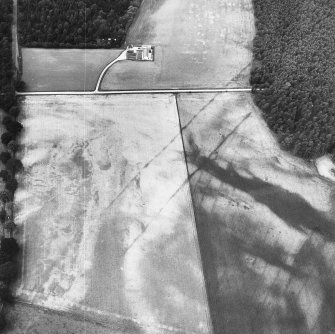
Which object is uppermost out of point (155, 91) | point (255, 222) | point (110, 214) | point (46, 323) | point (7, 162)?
point (155, 91)

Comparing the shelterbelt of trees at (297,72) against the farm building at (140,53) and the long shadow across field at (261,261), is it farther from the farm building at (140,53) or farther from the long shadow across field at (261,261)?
the farm building at (140,53)

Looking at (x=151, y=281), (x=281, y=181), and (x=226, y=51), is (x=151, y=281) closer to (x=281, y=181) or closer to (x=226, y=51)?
(x=281, y=181)

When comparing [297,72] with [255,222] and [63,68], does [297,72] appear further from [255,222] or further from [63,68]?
[63,68]

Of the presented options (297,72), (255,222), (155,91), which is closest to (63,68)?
(155,91)

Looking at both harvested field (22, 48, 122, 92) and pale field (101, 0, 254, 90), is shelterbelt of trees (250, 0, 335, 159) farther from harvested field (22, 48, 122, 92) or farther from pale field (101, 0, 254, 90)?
harvested field (22, 48, 122, 92)

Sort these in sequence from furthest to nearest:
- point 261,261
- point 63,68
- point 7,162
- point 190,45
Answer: point 190,45 < point 63,68 < point 7,162 < point 261,261

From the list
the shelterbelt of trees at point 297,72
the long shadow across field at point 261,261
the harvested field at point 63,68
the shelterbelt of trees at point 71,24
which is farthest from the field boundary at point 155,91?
the long shadow across field at point 261,261

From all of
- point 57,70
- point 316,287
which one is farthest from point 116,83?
point 316,287
